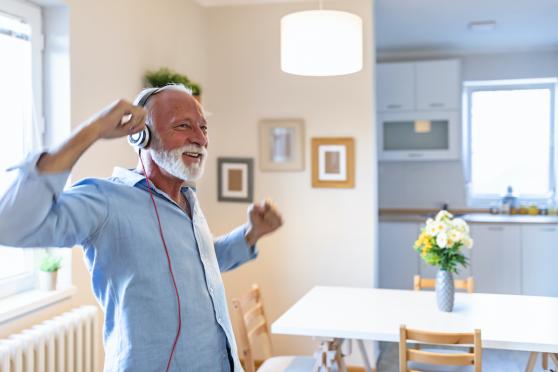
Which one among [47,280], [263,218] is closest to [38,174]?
[263,218]

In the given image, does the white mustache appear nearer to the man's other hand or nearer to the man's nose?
the man's nose

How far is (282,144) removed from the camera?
14.8 feet

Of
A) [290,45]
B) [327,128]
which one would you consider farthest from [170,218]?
[327,128]

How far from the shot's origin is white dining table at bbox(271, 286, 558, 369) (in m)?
2.69

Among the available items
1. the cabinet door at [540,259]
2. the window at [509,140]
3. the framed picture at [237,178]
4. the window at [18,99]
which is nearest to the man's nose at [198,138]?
the window at [18,99]

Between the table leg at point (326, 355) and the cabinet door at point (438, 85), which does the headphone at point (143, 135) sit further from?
the cabinet door at point (438, 85)

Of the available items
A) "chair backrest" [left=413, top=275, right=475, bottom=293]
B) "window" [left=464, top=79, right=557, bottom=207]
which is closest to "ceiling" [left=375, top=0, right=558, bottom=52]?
"window" [left=464, top=79, right=557, bottom=207]

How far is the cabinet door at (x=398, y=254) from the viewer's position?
575 centimetres

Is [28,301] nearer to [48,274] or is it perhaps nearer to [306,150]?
[48,274]

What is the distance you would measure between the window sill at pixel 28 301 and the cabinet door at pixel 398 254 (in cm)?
344

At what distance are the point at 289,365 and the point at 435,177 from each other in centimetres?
379

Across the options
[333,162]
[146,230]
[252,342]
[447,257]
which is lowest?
[252,342]

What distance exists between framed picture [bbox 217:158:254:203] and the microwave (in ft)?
6.33

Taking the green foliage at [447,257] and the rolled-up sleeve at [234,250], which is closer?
the rolled-up sleeve at [234,250]
